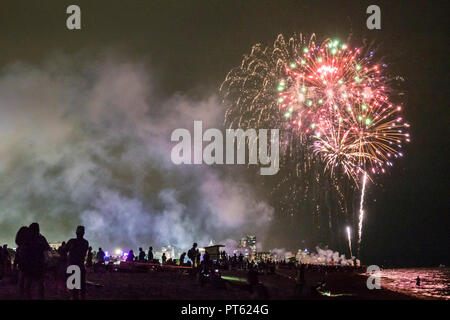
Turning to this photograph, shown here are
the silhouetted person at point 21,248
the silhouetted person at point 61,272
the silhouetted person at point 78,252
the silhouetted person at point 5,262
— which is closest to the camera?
the silhouetted person at point 78,252

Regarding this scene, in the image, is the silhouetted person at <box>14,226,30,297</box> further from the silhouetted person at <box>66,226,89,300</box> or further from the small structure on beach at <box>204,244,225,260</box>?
the small structure on beach at <box>204,244,225,260</box>

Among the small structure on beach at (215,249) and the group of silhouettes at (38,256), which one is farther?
the small structure on beach at (215,249)

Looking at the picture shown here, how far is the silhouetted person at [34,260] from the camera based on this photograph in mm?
10469

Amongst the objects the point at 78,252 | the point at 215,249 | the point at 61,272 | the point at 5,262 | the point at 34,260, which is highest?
the point at 78,252

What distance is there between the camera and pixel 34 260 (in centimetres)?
1055

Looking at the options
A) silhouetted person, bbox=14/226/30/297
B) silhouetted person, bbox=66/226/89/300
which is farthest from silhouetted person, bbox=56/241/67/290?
silhouetted person, bbox=66/226/89/300

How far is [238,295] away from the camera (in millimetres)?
13875

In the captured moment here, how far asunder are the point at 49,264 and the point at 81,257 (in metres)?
3.23

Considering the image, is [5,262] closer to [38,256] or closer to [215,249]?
[38,256]

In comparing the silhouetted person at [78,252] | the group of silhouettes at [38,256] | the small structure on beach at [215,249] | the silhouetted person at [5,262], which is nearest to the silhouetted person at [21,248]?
the group of silhouettes at [38,256]

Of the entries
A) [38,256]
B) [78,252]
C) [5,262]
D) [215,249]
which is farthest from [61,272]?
[215,249]

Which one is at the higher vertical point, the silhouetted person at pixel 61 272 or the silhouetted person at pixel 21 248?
the silhouetted person at pixel 21 248

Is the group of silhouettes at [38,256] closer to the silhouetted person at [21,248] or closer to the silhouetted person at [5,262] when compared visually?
the silhouetted person at [21,248]
